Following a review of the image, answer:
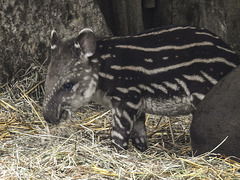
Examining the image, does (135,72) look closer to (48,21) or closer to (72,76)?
(72,76)

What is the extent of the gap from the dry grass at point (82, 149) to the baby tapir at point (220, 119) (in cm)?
12

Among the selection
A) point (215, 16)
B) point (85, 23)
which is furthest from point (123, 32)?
point (215, 16)

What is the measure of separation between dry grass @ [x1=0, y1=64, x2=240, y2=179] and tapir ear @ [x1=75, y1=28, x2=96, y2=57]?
2.46ft

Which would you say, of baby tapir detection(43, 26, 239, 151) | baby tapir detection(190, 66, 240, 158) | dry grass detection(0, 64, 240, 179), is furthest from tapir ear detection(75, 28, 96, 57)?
baby tapir detection(190, 66, 240, 158)

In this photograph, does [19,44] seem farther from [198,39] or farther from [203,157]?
[203,157]

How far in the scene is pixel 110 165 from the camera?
3834mm

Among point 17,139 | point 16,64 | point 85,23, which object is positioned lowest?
point 17,139

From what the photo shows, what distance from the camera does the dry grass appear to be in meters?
3.69

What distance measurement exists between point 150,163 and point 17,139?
4.53 ft

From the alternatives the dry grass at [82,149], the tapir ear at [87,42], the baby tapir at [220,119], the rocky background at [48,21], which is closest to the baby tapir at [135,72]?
the tapir ear at [87,42]

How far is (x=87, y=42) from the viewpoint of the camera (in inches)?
163

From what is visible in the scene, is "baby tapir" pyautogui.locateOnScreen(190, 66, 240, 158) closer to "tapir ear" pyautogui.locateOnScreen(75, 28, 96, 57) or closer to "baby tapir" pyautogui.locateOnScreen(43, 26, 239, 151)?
"baby tapir" pyautogui.locateOnScreen(43, 26, 239, 151)

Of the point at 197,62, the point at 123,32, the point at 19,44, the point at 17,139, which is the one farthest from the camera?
the point at 123,32

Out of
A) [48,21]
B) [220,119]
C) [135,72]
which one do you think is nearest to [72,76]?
[135,72]
